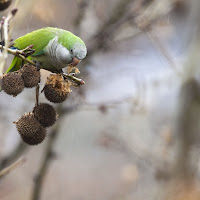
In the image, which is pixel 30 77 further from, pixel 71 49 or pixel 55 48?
pixel 55 48

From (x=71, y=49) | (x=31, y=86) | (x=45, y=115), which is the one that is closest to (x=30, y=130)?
(x=45, y=115)

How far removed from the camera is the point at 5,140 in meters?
4.43

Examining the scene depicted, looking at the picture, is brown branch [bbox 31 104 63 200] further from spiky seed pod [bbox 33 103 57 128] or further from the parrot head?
spiky seed pod [bbox 33 103 57 128]

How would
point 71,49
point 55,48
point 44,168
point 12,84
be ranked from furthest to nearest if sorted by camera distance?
point 44,168 → point 55,48 → point 71,49 → point 12,84

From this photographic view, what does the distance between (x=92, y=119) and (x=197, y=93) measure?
4.20m

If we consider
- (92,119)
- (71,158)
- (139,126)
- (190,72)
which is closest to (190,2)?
(190,72)

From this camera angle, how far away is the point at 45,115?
70.2 inches

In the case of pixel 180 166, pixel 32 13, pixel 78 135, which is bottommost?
pixel 78 135

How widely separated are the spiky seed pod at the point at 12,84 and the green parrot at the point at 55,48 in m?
0.38

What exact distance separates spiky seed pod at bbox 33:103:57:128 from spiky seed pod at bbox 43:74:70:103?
5 centimetres

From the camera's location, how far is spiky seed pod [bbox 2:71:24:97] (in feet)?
5.42

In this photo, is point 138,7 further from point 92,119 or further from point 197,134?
point 92,119

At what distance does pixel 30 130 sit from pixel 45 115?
4.7 inches

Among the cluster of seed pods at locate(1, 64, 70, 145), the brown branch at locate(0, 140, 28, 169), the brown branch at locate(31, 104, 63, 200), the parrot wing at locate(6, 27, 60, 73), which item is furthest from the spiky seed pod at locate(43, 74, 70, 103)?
the brown branch at locate(0, 140, 28, 169)
